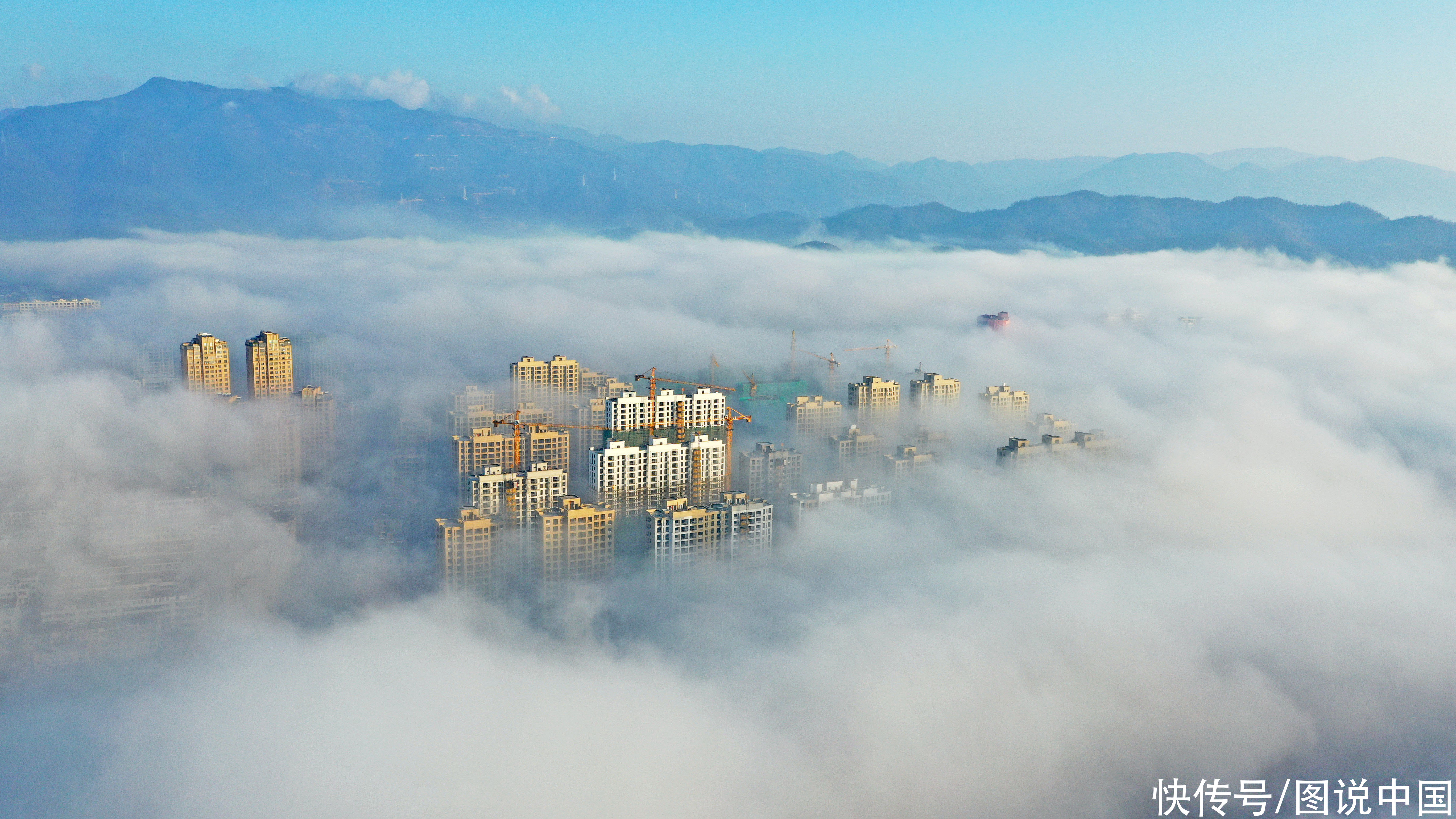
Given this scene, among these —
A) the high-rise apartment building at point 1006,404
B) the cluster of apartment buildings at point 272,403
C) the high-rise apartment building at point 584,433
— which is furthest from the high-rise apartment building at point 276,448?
the high-rise apartment building at point 1006,404

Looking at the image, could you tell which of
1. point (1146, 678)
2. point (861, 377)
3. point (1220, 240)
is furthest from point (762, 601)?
point (1220, 240)

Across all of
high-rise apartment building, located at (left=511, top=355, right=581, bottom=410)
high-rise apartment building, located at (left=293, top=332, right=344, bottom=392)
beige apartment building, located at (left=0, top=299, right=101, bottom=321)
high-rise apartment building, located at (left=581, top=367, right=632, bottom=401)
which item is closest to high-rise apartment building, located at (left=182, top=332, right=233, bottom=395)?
high-rise apartment building, located at (left=293, top=332, right=344, bottom=392)

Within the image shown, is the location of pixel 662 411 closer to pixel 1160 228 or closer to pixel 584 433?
pixel 584 433

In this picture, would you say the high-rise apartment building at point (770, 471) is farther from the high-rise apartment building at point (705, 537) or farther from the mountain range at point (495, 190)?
the mountain range at point (495, 190)

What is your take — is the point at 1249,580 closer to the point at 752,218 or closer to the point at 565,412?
the point at 565,412

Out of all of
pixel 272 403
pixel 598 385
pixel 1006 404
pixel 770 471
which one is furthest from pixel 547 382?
pixel 1006 404

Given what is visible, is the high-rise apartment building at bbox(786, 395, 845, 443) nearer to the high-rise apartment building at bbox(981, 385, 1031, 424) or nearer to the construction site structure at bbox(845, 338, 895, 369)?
the high-rise apartment building at bbox(981, 385, 1031, 424)

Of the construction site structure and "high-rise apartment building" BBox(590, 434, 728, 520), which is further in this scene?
the construction site structure
